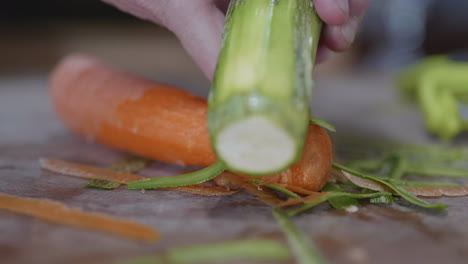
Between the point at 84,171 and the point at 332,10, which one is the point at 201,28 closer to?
the point at 332,10

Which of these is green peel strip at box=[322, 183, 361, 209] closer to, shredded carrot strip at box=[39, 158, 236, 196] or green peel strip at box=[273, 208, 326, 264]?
green peel strip at box=[273, 208, 326, 264]

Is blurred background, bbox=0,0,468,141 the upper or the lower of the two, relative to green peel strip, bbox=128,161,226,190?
upper

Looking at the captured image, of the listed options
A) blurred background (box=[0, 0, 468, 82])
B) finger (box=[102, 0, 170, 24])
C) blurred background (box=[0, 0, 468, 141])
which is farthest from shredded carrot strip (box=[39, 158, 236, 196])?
blurred background (box=[0, 0, 468, 82])

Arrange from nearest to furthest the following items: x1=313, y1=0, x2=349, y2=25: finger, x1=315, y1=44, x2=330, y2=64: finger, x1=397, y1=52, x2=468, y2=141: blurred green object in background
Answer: x1=313, y1=0, x2=349, y2=25: finger
x1=315, y1=44, x2=330, y2=64: finger
x1=397, y1=52, x2=468, y2=141: blurred green object in background

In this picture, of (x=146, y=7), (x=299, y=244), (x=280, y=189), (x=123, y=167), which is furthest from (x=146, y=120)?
(x=299, y=244)

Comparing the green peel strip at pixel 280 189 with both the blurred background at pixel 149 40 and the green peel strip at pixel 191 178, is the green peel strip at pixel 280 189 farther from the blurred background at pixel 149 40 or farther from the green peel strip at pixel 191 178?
the blurred background at pixel 149 40

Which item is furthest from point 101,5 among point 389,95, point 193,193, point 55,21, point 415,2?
point 193,193
